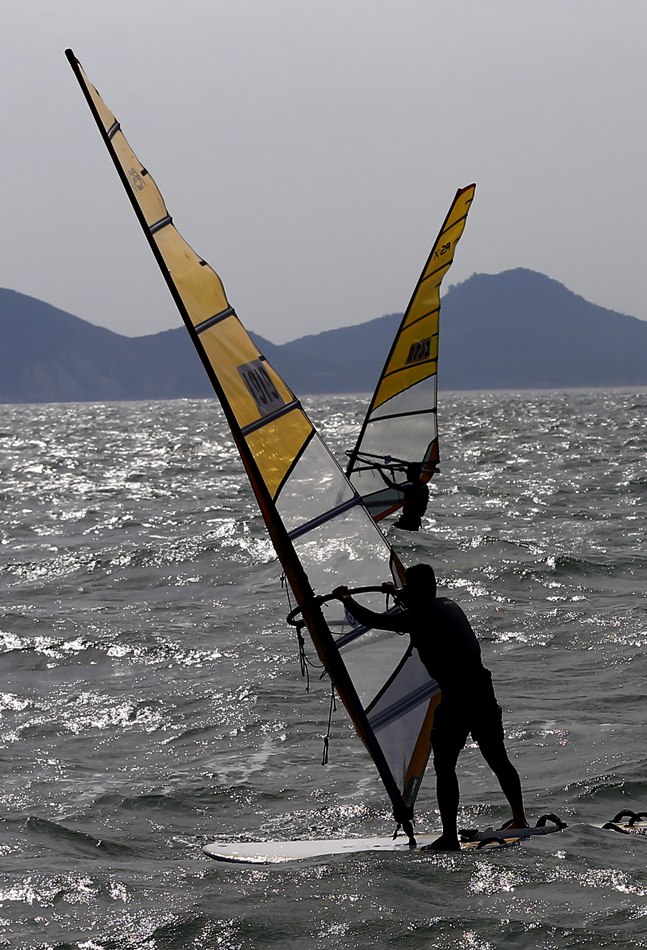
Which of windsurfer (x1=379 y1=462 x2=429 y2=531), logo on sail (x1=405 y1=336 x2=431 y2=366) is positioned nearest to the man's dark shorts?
windsurfer (x1=379 y1=462 x2=429 y2=531)

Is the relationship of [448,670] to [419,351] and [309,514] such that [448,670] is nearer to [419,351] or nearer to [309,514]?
[309,514]

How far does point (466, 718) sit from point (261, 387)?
1.61 meters

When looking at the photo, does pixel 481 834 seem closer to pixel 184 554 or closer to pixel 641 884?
pixel 641 884

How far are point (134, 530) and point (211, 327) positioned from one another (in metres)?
13.0

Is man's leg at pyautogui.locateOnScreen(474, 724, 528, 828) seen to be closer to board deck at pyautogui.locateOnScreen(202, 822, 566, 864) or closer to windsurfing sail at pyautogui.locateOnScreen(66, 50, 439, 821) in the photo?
board deck at pyautogui.locateOnScreen(202, 822, 566, 864)

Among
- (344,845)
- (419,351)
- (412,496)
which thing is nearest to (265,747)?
(344,845)

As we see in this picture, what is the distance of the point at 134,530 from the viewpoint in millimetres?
17891

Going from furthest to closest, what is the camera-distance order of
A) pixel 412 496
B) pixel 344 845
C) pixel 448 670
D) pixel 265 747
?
pixel 412 496 < pixel 265 747 < pixel 344 845 < pixel 448 670

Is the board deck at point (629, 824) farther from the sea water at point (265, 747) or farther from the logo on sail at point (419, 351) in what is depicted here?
the logo on sail at point (419, 351)

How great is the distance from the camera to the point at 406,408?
10664 mm

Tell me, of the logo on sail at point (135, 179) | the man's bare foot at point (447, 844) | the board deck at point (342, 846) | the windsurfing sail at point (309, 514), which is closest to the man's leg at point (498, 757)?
the board deck at point (342, 846)

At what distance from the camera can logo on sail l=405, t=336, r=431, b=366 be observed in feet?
35.3

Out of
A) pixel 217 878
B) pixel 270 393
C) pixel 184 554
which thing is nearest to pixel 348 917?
pixel 217 878

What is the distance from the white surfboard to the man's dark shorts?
0.47m
